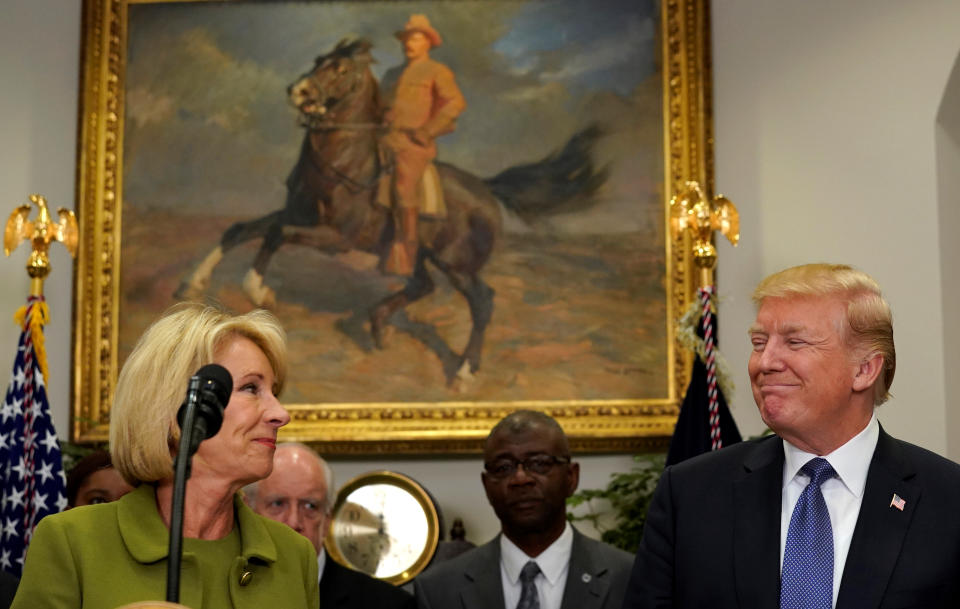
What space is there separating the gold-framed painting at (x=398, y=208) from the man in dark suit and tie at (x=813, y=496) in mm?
3872

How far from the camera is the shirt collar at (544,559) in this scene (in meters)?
5.40

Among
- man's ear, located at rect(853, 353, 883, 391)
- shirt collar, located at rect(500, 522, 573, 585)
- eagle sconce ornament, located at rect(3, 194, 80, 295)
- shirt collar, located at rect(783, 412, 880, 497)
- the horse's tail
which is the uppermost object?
the horse's tail

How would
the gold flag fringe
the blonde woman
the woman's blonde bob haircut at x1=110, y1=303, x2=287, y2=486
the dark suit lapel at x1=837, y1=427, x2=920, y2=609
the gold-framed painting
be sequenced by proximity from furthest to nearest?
1. the gold-framed painting
2. the gold flag fringe
3. the dark suit lapel at x1=837, y1=427, x2=920, y2=609
4. the woman's blonde bob haircut at x1=110, y1=303, x2=287, y2=486
5. the blonde woman

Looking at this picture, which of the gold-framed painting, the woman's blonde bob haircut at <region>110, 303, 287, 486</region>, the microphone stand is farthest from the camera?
the gold-framed painting

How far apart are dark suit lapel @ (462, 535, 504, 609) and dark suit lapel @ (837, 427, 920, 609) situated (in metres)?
2.24

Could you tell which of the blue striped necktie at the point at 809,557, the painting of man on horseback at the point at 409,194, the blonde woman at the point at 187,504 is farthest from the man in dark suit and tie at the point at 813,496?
the painting of man on horseback at the point at 409,194

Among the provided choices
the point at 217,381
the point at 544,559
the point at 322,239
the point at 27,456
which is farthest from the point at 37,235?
the point at 217,381

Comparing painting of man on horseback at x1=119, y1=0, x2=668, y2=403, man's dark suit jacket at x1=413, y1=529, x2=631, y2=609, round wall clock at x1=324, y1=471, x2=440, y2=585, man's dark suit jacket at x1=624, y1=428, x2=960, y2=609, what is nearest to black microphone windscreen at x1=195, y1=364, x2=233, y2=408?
man's dark suit jacket at x1=624, y1=428, x2=960, y2=609

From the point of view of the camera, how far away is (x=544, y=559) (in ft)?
17.8

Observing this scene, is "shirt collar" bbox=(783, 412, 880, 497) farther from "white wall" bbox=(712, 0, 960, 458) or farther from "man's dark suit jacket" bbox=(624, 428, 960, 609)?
"white wall" bbox=(712, 0, 960, 458)

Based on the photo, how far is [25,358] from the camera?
6984 millimetres

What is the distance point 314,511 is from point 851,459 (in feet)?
8.25

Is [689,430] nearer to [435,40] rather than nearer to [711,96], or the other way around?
[711,96]

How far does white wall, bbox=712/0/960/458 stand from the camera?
718 centimetres
